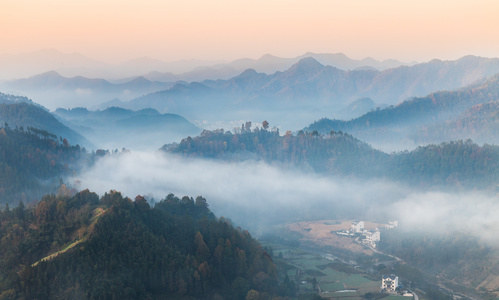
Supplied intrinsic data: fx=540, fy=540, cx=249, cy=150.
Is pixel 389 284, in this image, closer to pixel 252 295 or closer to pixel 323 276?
pixel 323 276

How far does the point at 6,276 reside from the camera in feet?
140

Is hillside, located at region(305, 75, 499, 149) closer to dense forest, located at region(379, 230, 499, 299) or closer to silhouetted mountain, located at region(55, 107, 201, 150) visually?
silhouetted mountain, located at region(55, 107, 201, 150)

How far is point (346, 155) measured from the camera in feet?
398

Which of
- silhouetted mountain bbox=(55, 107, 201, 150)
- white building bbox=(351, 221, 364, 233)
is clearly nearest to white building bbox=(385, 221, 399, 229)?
white building bbox=(351, 221, 364, 233)

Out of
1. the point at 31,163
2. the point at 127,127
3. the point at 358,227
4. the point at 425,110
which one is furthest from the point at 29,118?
A: the point at 425,110

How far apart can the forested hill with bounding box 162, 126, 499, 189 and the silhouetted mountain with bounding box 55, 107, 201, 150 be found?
43.9 meters

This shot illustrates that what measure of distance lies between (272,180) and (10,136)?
5336 centimetres

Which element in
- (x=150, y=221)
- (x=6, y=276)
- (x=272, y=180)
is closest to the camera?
(x=6, y=276)

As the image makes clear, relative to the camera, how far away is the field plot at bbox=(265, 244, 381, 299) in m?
58.7

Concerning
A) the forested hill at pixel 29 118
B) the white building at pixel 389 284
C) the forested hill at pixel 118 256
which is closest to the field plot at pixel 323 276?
the white building at pixel 389 284

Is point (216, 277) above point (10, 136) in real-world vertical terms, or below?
below

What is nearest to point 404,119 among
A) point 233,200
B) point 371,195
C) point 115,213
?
point 371,195

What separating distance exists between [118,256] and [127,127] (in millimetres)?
141264

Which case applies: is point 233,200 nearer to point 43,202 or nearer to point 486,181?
point 486,181
